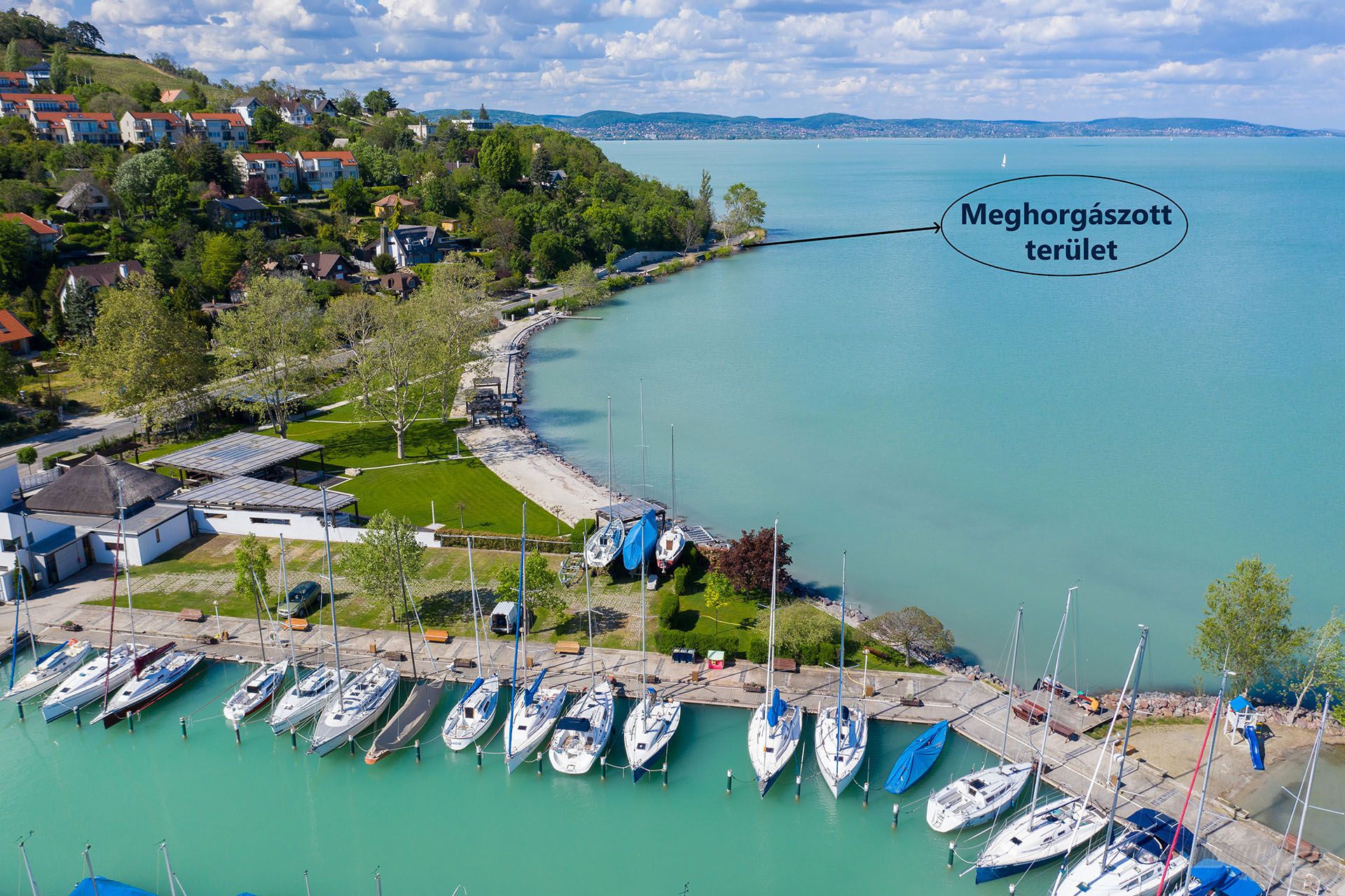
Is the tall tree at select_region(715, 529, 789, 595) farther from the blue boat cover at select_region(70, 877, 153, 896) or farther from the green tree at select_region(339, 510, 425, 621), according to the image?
the blue boat cover at select_region(70, 877, 153, 896)

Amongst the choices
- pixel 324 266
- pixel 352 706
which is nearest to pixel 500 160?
pixel 324 266

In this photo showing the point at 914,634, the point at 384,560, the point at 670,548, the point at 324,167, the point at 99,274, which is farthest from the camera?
the point at 324,167

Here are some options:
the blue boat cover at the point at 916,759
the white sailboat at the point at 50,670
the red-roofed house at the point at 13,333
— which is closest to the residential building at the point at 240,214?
the red-roofed house at the point at 13,333

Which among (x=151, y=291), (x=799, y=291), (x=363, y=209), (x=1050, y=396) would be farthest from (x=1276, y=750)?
(x=363, y=209)

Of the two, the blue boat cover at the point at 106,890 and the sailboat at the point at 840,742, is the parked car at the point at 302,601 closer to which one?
the blue boat cover at the point at 106,890

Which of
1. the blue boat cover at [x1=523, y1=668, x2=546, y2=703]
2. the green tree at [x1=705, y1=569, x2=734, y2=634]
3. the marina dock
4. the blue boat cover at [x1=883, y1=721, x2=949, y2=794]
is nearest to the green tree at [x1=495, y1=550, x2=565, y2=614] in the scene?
the marina dock

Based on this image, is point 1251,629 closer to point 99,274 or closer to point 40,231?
point 99,274
